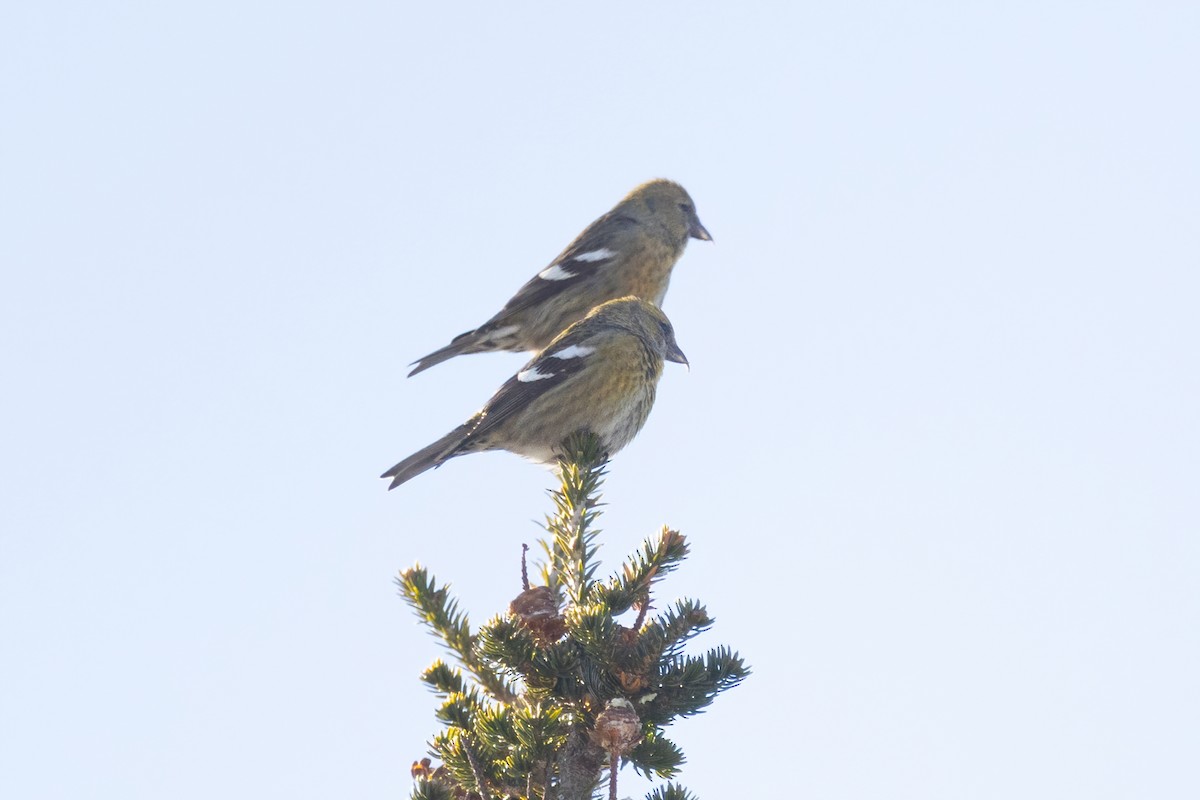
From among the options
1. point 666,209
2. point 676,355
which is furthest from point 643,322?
point 666,209

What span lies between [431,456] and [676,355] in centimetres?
163

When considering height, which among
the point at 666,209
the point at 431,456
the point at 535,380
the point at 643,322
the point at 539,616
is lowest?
the point at 539,616

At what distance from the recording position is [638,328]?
671 centimetres

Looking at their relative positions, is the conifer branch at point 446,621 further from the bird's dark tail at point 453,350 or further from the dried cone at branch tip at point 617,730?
the bird's dark tail at point 453,350

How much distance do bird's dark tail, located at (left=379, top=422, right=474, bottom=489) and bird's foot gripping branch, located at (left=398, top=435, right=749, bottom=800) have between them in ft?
8.34

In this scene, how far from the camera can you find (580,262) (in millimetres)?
9039

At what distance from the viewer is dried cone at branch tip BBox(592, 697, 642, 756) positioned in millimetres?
3021

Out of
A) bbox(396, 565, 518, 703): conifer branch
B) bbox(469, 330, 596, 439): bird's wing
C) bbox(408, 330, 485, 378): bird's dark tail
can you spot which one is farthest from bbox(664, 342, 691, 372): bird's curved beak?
bbox(396, 565, 518, 703): conifer branch

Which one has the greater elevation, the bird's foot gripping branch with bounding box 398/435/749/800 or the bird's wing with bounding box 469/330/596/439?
the bird's wing with bounding box 469/330/596/439

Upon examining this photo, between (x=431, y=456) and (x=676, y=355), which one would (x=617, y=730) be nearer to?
(x=431, y=456)

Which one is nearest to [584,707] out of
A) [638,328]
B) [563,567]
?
[563,567]

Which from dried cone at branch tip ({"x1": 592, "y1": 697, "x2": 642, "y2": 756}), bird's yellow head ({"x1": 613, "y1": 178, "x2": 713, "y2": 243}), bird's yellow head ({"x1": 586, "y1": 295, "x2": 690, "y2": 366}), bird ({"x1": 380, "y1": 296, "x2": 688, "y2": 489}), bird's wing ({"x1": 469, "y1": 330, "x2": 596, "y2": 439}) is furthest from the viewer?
bird's yellow head ({"x1": 613, "y1": 178, "x2": 713, "y2": 243})

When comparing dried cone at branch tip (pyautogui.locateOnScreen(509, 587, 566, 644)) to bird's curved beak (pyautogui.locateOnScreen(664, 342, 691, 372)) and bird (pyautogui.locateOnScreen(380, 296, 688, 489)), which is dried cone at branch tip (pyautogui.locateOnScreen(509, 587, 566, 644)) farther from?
bird's curved beak (pyautogui.locateOnScreen(664, 342, 691, 372))

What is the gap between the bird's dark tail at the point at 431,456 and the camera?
603 cm
